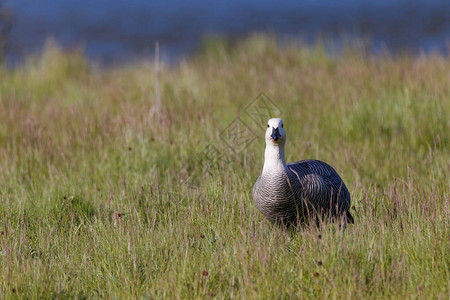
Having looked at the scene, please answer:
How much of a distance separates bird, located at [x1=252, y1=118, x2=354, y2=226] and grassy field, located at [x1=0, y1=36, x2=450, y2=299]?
0.50 ft

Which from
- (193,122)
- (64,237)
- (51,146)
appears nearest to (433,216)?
(64,237)

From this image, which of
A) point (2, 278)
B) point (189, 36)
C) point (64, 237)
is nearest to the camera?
point (2, 278)

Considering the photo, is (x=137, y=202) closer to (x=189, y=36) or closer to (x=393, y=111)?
(x=393, y=111)

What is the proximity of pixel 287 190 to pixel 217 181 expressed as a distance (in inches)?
38.3

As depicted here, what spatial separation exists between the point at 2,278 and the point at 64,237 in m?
0.75

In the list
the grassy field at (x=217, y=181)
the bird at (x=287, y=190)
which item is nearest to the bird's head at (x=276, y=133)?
the bird at (x=287, y=190)

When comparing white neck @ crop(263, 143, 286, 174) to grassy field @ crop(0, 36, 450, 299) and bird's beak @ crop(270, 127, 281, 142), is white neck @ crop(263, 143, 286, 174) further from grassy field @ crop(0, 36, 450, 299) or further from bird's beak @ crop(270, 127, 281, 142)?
grassy field @ crop(0, 36, 450, 299)

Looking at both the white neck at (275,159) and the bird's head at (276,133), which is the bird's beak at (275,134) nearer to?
the bird's head at (276,133)

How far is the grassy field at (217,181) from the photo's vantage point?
11.1 feet

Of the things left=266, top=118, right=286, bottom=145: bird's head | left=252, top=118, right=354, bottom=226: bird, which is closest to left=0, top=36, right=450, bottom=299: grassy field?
left=252, top=118, right=354, bottom=226: bird

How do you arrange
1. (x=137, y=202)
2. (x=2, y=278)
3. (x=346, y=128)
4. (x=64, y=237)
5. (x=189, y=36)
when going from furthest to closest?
1. (x=189, y=36)
2. (x=346, y=128)
3. (x=137, y=202)
4. (x=64, y=237)
5. (x=2, y=278)

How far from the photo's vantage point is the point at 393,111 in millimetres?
6805

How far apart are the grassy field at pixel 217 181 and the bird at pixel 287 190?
153mm

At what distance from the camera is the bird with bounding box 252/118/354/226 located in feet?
12.9
